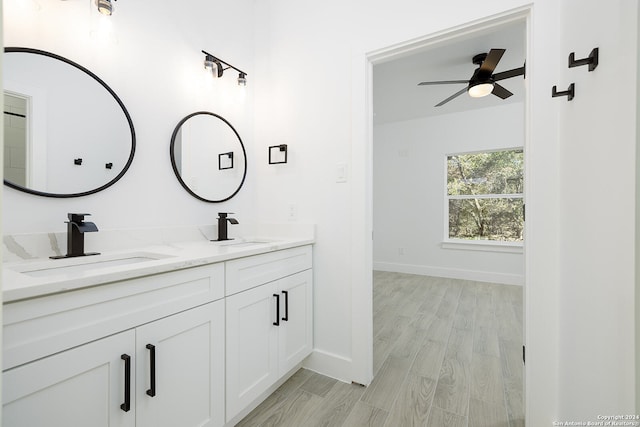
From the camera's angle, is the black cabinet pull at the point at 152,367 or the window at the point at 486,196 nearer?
the black cabinet pull at the point at 152,367

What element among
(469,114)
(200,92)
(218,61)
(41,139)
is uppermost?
(469,114)

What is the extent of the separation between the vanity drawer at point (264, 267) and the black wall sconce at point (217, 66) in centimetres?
131

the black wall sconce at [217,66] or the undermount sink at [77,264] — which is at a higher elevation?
the black wall sconce at [217,66]

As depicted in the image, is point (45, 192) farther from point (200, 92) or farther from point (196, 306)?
point (200, 92)

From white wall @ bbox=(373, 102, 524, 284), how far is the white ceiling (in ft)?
0.84

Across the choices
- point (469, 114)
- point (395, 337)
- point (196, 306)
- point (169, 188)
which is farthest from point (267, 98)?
point (469, 114)

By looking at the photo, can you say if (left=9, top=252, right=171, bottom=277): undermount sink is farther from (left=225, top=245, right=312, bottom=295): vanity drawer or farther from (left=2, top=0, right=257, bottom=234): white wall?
(left=225, top=245, right=312, bottom=295): vanity drawer

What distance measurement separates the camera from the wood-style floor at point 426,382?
153 centimetres

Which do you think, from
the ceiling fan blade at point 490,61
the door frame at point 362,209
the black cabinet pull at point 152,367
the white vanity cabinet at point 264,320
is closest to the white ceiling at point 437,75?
the ceiling fan blade at point 490,61

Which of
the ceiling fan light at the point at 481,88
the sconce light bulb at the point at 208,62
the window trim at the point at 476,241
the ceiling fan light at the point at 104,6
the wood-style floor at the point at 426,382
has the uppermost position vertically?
the ceiling fan light at the point at 481,88

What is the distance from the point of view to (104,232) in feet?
4.66

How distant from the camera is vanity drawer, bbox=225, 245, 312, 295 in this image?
1377 mm

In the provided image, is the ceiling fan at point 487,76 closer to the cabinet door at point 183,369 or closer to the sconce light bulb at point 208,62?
the sconce light bulb at point 208,62

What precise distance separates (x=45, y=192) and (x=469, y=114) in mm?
4978
